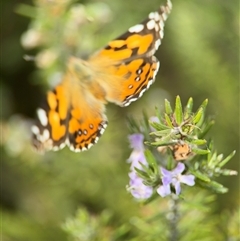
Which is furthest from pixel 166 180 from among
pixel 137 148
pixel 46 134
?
pixel 46 134

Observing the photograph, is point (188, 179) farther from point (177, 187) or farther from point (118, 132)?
point (118, 132)

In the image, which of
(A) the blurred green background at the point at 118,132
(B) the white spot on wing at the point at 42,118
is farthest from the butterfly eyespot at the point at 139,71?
(A) the blurred green background at the point at 118,132

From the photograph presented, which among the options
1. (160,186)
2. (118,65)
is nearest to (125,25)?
(118,65)

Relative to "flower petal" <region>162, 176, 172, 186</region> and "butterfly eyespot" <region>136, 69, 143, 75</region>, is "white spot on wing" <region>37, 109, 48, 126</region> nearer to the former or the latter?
"butterfly eyespot" <region>136, 69, 143, 75</region>

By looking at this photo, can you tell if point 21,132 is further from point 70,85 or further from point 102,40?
point 70,85

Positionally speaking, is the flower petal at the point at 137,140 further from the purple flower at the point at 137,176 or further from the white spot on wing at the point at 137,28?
the white spot on wing at the point at 137,28

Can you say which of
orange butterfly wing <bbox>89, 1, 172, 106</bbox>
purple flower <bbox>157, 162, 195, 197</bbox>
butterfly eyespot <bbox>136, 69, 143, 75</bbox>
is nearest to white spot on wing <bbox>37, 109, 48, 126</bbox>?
orange butterfly wing <bbox>89, 1, 172, 106</bbox>
